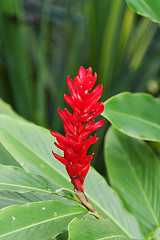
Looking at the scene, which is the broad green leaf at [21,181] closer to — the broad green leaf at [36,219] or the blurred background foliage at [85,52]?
the broad green leaf at [36,219]

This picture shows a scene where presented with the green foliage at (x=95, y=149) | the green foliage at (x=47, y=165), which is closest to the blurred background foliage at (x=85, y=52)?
the green foliage at (x=95, y=149)

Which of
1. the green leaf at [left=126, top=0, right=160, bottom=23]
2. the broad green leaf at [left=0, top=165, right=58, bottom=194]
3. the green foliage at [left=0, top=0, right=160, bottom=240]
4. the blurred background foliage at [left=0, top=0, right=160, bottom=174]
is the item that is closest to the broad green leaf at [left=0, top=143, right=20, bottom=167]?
the green foliage at [left=0, top=0, right=160, bottom=240]

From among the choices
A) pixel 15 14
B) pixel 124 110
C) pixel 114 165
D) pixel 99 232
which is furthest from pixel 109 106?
pixel 15 14

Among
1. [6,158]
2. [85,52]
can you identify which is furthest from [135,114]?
[85,52]

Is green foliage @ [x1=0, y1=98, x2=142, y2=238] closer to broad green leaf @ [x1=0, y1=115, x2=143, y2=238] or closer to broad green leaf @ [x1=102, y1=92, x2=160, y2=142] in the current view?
broad green leaf @ [x1=0, y1=115, x2=143, y2=238]

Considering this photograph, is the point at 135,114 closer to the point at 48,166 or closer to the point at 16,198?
the point at 48,166
